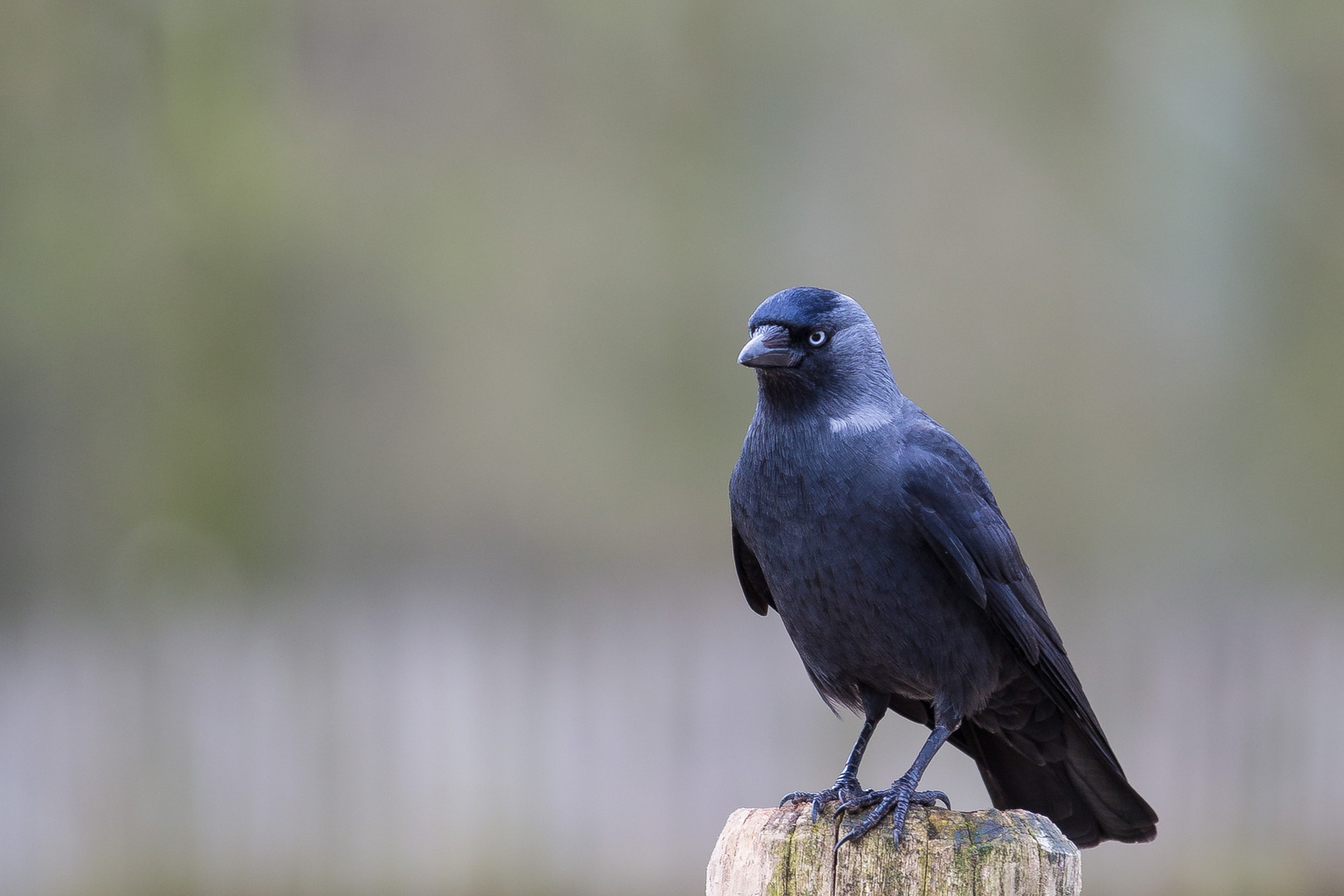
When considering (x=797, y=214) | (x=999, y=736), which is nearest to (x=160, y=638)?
(x=797, y=214)

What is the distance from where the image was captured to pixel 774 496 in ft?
9.85

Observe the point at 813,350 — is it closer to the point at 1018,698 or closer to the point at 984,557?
the point at 984,557

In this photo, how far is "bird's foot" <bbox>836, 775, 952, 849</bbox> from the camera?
241 centimetres

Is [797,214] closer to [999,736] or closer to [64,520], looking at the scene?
[999,736]

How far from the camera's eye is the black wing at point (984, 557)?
295 cm

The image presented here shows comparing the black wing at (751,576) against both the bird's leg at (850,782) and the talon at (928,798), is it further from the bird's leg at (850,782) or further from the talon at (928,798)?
the talon at (928,798)

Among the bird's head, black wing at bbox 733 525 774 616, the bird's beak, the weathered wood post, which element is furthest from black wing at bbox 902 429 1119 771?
the weathered wood post

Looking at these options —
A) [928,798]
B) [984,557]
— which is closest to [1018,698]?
[984,557]

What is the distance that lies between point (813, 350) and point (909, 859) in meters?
1.34

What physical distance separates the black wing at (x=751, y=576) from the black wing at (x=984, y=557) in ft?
1.72

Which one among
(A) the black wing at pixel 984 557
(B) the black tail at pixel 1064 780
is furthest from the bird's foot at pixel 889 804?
(B) the black tail at pixel 1064 780

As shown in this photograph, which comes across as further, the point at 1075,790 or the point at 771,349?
the point at 1075,790

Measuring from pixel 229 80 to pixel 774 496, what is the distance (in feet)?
17.2

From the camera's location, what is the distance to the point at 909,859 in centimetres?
230
